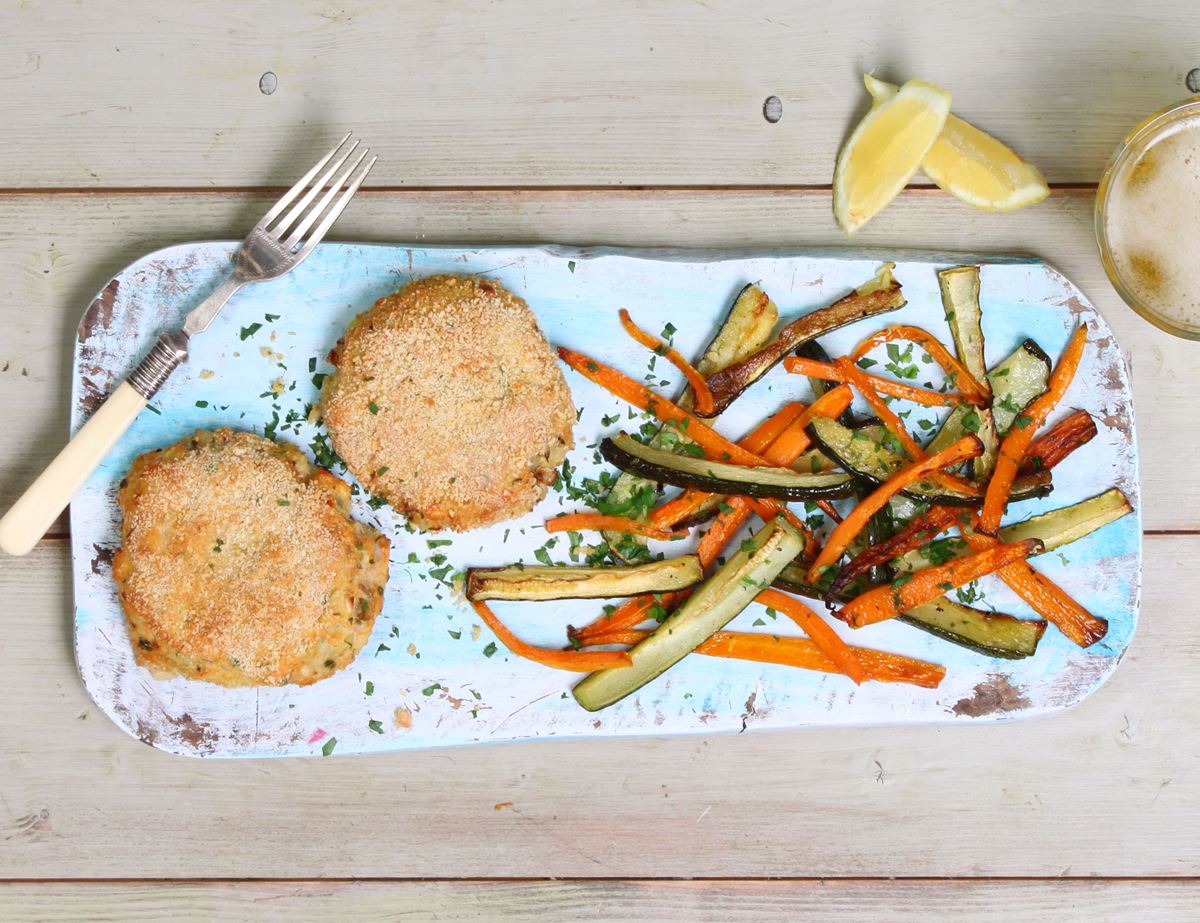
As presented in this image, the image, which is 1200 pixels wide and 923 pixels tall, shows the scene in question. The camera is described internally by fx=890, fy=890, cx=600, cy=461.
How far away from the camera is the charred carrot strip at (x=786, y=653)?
2420 millimetres

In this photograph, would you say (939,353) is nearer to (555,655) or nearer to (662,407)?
(662,407)

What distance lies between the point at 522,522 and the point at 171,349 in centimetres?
103

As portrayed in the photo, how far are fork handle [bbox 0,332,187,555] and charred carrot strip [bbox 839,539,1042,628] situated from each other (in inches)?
76.8

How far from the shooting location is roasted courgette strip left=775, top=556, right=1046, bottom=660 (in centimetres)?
242

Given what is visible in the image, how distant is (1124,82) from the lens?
258cm

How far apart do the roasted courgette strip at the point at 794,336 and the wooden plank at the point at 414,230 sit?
0.24m

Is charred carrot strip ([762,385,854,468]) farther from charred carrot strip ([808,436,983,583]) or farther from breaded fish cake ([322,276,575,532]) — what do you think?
breaded fish cake ([322,276,575,532])

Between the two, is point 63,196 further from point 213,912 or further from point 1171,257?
point 1171,257

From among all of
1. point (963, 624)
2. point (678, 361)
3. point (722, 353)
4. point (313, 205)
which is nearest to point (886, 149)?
point (722, 353)

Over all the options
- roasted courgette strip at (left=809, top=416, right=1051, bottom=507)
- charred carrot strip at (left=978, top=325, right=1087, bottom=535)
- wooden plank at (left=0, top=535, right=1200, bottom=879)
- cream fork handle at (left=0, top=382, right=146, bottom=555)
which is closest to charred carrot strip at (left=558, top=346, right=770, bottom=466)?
roasted courgette strip at (left=809, top=416, right=1051, bottom=507)

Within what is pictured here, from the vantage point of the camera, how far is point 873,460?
2381mm

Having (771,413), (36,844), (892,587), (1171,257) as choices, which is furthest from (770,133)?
(36,844)

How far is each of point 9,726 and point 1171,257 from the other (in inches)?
136

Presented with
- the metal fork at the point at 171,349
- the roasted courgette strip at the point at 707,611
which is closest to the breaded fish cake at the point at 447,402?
the metal fork at the point at 171,349
